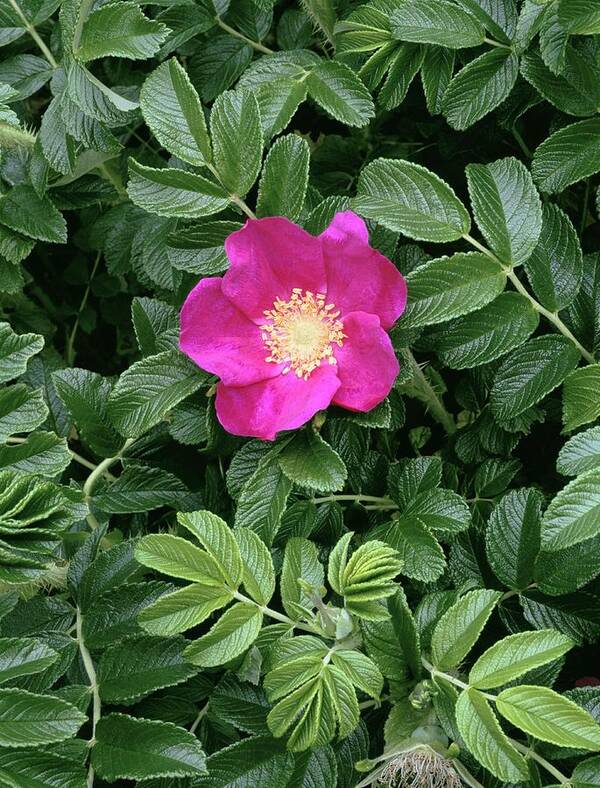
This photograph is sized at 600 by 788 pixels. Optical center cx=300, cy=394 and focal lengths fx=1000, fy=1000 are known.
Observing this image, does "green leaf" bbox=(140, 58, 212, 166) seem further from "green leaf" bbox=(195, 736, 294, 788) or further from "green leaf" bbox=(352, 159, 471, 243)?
"green leaf" bbox=(195, 736, 294, 788)

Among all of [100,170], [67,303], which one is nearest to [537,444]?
[100,170]

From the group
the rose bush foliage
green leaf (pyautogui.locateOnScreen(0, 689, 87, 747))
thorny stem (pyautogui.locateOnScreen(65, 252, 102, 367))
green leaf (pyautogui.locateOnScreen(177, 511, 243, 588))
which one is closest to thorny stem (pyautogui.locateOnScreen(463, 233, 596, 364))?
the rose bush foliage

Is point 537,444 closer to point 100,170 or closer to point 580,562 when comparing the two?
point 580,562

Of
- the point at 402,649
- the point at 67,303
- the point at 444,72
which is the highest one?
the point at 444,72

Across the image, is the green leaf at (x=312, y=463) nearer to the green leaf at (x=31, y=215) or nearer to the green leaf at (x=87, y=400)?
the green leaf at (x=87, y=400)

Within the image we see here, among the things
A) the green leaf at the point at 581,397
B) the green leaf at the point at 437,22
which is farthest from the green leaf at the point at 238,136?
the green leaf at the point at 581,397

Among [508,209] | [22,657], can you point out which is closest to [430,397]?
[508,209]
